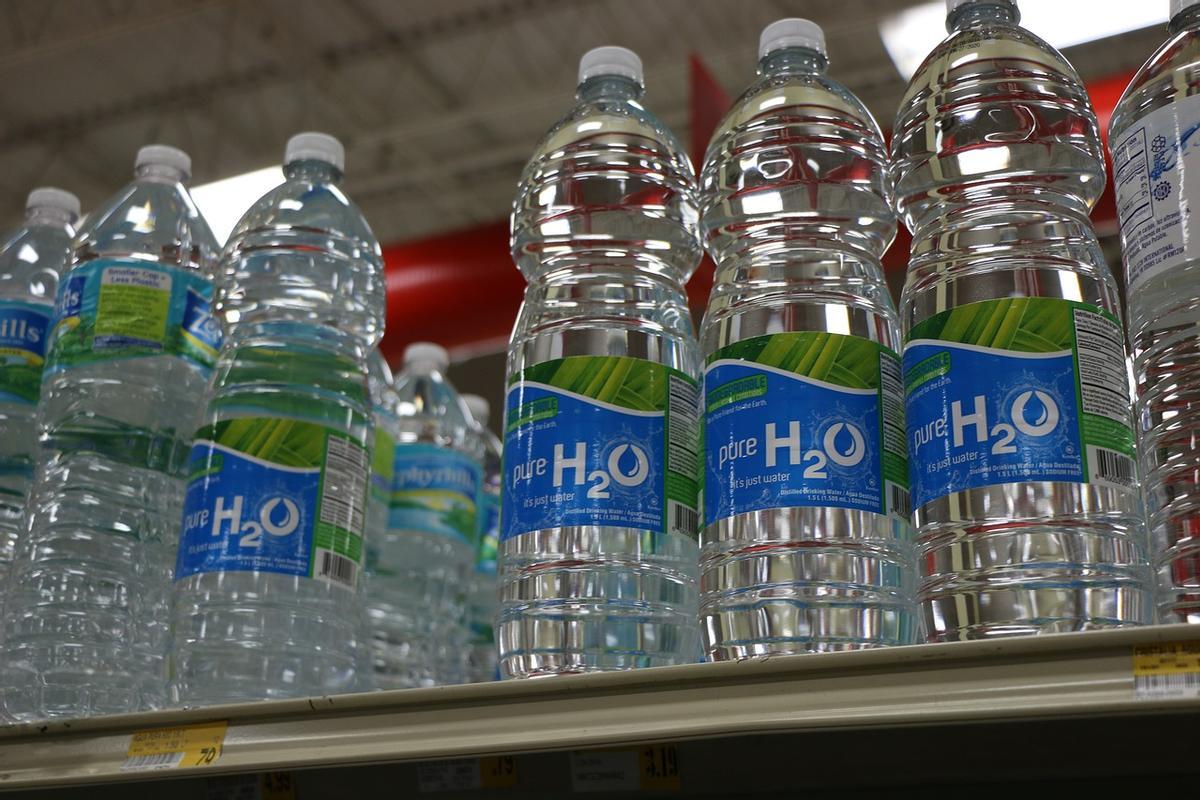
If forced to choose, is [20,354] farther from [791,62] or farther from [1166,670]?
[1166,670]

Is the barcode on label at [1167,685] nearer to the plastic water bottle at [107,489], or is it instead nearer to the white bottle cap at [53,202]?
the plastic water bottle at [107,489]

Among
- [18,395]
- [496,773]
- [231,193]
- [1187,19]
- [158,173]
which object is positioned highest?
[231,193]

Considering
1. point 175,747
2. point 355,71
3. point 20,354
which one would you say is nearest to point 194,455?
point 175,747

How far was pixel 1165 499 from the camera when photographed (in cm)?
129

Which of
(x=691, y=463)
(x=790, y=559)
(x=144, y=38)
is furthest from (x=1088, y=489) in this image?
(x=144, y=38)

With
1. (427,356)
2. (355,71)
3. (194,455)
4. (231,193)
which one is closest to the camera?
(194,455)

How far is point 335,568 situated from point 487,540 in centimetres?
130

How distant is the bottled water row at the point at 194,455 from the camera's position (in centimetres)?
163

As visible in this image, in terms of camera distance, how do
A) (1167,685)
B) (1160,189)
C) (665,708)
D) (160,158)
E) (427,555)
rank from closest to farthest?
(1167,685) → (665,708) → (1160,189) → (160,158) → (427,555)

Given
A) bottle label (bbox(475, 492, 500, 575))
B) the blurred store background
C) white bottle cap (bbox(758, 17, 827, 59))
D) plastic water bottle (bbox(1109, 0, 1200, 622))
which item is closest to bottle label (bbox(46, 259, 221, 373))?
white bottle cap (bbox(758, 17, 827, 59))

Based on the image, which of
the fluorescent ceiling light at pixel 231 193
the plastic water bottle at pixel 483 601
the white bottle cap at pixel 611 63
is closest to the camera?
the white bottle cap at pixel 611 63

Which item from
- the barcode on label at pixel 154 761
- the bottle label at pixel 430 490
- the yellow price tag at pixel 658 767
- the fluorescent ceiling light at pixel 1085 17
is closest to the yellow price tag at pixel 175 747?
the barcode on label at pixel 154 761

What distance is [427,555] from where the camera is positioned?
2723 mm

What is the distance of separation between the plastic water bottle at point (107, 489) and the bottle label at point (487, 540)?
0.95 m
